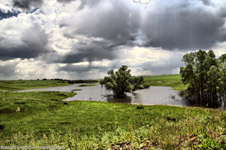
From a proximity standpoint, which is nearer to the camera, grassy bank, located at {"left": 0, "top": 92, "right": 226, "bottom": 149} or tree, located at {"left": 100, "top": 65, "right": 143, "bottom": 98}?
grassy bank, located at {"left": 0, "top": 92, "right": 226, "bottom": 149}

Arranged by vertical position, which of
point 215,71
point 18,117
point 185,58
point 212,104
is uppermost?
point 185,58

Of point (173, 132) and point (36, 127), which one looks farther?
point (36, 127)

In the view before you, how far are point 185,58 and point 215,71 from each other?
13147 millimetres

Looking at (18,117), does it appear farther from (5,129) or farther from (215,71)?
(215,71)

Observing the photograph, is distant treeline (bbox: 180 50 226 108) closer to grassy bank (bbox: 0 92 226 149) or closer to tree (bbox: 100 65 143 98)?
grassy bank (bbox: 0 92 226 149)

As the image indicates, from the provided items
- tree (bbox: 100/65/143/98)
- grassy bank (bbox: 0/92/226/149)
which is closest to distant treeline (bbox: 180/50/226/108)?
grassy bank (bbox: 0/92/226/149)

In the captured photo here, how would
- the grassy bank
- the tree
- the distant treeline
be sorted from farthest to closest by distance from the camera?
1. the tree
2. the distant treeline
3. the grassy bank

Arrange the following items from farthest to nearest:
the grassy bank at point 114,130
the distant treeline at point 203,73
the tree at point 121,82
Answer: the tree at point 121,82, the distant treeline at point 203,73, the grassy bank at point 114,130

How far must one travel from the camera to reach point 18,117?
93.9ft

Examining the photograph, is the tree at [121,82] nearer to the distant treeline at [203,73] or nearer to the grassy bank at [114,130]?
the distant treeline at [203,73]

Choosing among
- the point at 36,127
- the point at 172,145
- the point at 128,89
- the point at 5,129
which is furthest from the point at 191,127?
the point at 128,89

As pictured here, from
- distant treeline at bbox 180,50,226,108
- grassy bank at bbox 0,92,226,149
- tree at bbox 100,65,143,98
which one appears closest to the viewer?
grassy bank at bbox 0,92,226,149

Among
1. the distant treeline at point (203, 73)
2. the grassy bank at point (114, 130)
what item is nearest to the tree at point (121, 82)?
the distant treeline at point (203, 73)

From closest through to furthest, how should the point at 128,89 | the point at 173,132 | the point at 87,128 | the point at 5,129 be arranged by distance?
the point at 173,132 → the point at 87,128 → the point at 5,129 → the point at 128,89
